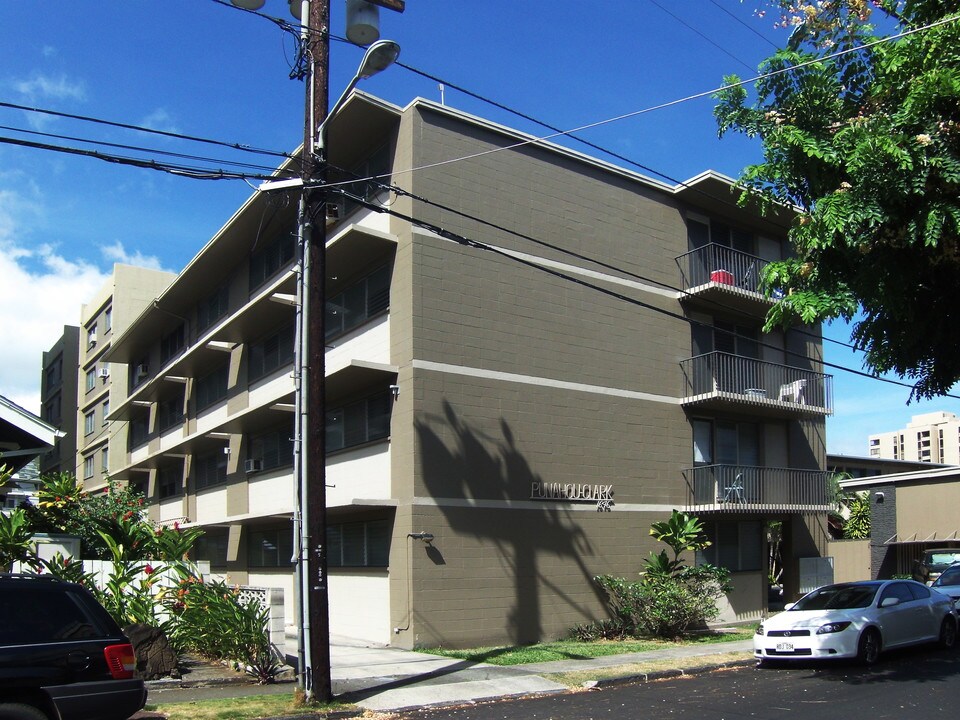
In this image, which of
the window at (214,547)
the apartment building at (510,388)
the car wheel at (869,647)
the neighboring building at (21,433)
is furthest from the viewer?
the window at (214,547)

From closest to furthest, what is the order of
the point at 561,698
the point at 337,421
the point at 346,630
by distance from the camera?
the point at 561,698, the point at 346,630, the point at 337,421

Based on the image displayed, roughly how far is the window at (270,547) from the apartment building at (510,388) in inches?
3.6

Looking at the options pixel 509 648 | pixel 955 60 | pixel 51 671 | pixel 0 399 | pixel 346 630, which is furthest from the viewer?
pixel 346 630

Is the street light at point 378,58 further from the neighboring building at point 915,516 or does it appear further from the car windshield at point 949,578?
the neighboring building at point 915,516

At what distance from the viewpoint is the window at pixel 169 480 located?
33.3 meters

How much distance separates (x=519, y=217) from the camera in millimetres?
19984

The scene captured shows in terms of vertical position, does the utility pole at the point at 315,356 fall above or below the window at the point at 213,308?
below

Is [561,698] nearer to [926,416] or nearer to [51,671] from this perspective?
[51,671]

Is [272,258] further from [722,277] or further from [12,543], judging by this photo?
[12,543]

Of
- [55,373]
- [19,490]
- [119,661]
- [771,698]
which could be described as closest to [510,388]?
[771,698]

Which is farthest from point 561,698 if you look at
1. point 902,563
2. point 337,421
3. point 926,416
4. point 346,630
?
point 926,416

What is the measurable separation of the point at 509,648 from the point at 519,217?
29.0 ft

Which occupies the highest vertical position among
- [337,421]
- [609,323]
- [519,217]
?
[519,217]

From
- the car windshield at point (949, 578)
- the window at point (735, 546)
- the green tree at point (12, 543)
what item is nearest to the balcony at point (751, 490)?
the window at point (735, 546)
